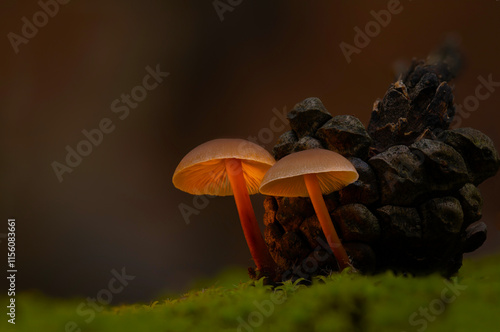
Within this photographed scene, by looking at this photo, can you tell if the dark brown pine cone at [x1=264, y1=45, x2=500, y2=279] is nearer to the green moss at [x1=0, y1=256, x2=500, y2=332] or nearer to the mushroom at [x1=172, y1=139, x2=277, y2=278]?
the mushroom at [x1=172, y1=139, x2=277, y2=278]

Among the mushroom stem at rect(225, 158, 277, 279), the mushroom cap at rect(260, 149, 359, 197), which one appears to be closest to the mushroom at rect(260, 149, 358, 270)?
the mushroom cap at rect(260, 149, 359, 197)

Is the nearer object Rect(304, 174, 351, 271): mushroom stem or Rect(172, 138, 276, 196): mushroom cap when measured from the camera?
Rect(304, 174, 351, 271): mushroom stem

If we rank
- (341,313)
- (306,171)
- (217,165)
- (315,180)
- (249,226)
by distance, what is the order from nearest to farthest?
1. (341,313)
2. (306,171)
3. (315,180)
4. (249,226)
5. (217,165)

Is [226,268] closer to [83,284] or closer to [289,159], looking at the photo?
[83,284]

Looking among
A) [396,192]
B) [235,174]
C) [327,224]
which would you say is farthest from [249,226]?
[396,192]

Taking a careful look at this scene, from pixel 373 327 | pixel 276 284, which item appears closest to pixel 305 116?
pixel 276 284

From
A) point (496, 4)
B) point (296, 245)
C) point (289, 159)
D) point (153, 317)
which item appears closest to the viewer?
point (153, 317)

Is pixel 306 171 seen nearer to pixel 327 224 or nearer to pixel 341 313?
pixel 327 224
